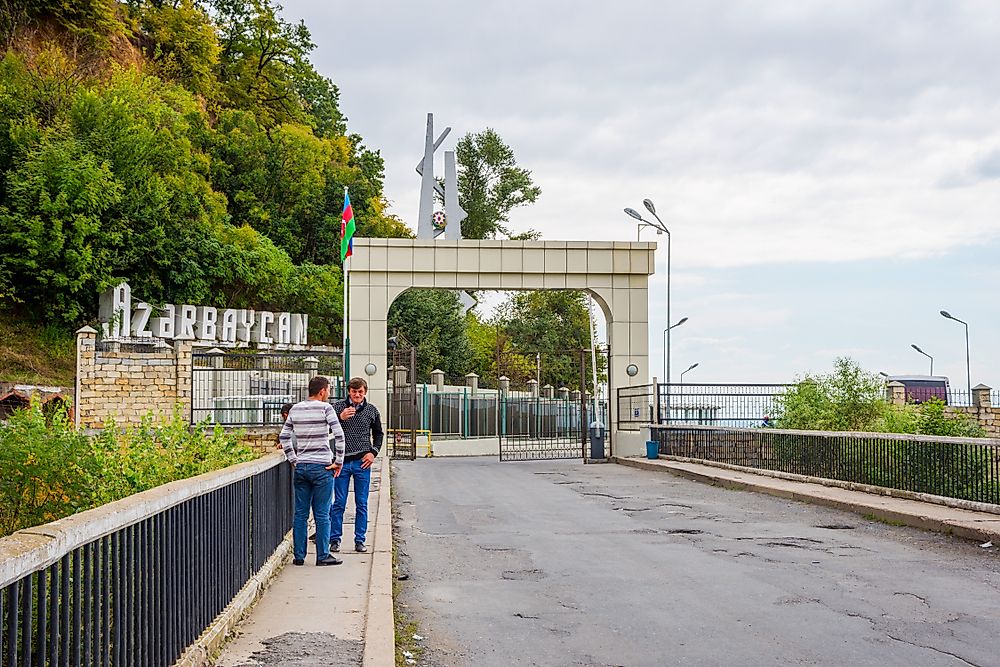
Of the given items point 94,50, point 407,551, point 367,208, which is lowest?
point 407,551

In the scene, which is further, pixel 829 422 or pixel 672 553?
pixel 829 422

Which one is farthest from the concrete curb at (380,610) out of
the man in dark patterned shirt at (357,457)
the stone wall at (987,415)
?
the stone wall at (987,415)

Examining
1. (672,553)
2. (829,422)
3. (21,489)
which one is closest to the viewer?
(21,489)

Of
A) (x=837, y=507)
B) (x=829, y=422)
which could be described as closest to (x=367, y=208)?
(x=829, y=422)

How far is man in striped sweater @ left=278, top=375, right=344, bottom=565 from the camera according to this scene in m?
9.93

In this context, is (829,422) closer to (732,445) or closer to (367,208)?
(732,445)

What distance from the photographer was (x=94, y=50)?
54.3 metres

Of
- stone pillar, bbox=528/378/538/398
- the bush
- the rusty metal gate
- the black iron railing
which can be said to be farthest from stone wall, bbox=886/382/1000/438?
the bush

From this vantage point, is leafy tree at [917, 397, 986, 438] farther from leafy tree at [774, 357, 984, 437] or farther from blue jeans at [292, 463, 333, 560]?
blue jeans at [292, 463, 333, 560]

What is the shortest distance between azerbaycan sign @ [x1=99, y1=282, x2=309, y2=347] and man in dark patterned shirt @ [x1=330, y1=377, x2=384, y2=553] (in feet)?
107

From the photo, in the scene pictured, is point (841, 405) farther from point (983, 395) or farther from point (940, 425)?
point (983, 395)

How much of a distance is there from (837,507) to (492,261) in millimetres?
16777

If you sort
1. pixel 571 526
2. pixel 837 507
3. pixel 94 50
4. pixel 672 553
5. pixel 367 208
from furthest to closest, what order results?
1. pixel 367 208
2. pixel 94 50
3. pixel 837 507
4. pixel 571 526
5. pixel 672 553

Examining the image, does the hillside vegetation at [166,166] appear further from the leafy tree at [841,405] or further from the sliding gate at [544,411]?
the leafy tree at [841,405]
